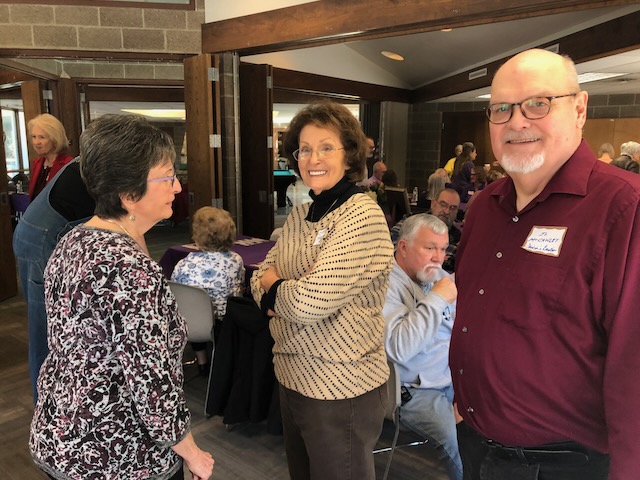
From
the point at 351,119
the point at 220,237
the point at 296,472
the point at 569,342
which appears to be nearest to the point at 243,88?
the point at 220,237

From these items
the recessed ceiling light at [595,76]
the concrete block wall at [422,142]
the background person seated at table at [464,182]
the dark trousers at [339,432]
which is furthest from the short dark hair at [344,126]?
the concrete block wall at [422,142]

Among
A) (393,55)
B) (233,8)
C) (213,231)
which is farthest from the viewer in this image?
(393,55)

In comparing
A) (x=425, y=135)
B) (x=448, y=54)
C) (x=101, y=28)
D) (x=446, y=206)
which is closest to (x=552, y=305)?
(x=446, y=206)

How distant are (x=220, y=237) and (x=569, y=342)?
222 cm

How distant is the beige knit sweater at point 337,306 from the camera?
130cm

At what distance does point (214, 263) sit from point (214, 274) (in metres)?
0.07

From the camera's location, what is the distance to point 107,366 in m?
1.08

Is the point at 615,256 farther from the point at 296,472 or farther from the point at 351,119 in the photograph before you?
the point at 296,472

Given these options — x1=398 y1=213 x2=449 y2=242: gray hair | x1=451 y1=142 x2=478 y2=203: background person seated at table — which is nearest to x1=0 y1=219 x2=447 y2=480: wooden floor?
x1=398 y1=213 x2=449 y2=242: gray hair

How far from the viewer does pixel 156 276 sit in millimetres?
1091

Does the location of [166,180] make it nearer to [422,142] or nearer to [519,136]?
[519,136]

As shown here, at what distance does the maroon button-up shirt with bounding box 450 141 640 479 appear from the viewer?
3.04 ft

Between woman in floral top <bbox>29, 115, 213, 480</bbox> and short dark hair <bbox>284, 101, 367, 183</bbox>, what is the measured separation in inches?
18.7

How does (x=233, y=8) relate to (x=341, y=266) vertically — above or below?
above
